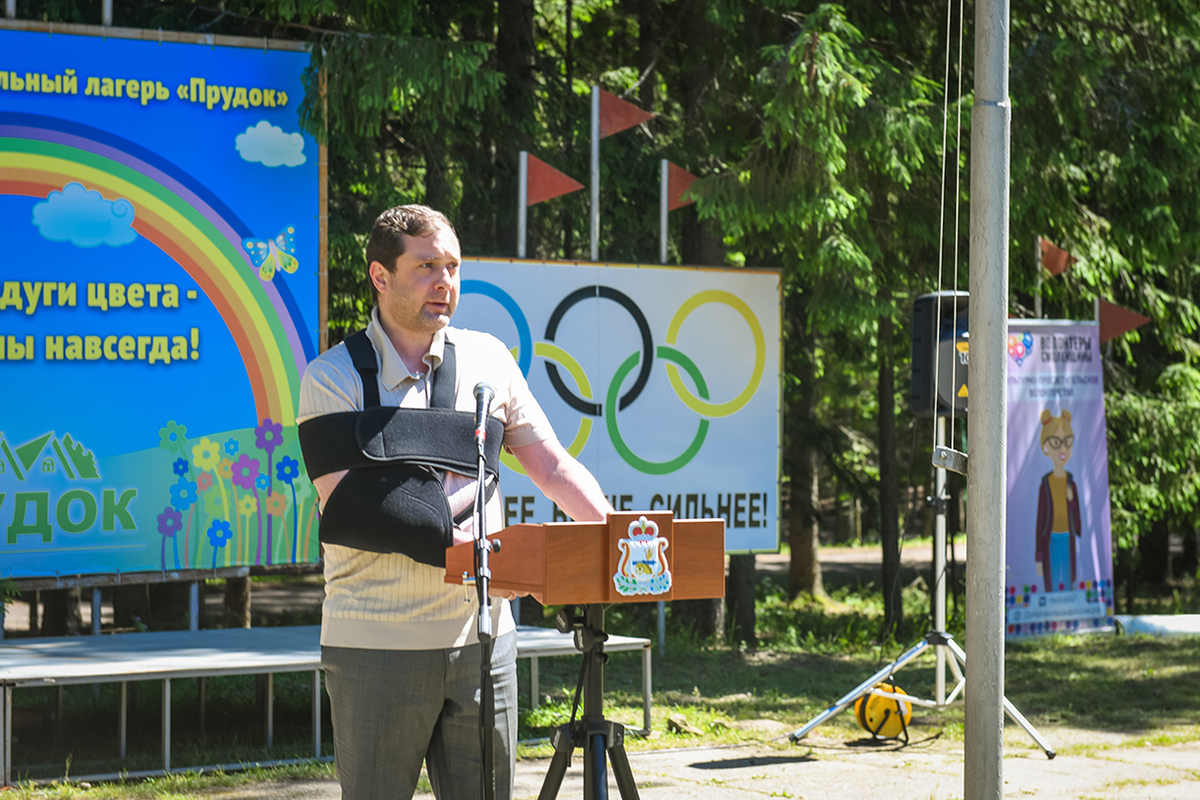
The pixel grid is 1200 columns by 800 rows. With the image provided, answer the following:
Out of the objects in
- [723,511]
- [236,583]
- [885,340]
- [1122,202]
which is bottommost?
[236,583]

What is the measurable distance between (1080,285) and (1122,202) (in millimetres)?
727

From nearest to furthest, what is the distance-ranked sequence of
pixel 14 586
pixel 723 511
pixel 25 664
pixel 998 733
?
1. pixel 998 733
2. pixel 25 664
3. pixel 14 586
4. pixel 723 511

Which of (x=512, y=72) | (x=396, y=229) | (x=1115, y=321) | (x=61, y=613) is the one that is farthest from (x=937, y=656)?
(x=61, y=613)

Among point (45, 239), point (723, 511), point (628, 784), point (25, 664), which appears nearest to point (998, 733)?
point (628, 784)

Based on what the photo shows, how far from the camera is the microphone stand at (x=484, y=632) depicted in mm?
2266

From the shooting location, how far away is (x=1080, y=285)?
10492mm

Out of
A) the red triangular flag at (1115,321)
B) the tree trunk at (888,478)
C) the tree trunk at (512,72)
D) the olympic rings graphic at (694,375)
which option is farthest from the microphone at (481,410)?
the tree trunk at (888,478)

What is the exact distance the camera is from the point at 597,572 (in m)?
2.25

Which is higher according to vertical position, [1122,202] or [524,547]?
[1122,202]

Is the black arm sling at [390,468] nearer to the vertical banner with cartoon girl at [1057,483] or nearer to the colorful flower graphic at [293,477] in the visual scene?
the colorful flower graphic at [293,477]

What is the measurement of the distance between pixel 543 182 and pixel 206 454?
118 inches

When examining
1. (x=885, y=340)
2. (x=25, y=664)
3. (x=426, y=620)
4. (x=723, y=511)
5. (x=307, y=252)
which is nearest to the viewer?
(x=426, y=620)

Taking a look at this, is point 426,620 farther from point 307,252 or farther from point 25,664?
point 307,252

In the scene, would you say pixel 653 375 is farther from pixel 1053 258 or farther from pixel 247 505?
Result: pixel 1053 258
